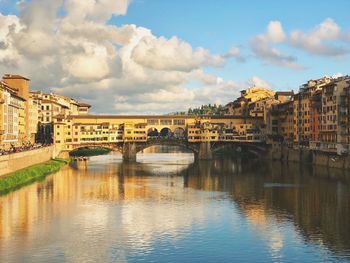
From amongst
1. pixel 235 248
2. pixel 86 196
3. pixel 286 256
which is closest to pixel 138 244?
pixel 235 248

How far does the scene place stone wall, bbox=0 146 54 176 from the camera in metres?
57.4

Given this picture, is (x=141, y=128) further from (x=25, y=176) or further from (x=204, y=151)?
(x=25, y=176)

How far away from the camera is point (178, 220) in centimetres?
3975

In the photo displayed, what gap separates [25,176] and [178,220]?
29.0 meters

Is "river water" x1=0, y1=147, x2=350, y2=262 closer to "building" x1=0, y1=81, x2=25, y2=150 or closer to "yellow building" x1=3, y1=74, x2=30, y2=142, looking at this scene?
"building" x1=0, y1=81, x2=25, y2=150

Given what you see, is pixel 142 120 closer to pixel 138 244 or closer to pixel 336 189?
pixel 336 189

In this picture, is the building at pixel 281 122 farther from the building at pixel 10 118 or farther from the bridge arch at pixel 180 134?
the building at pixel 10 118

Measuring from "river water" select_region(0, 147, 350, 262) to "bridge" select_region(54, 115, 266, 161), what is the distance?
39.4 meters

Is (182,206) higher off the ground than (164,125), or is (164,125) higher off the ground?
(164,125)

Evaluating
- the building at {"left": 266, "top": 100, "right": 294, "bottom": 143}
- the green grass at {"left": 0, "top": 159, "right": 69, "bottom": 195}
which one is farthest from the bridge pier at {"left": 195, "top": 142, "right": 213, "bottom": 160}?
the green grass at {"left": 0, "top": 159, "right": 69, "bottom": 195}

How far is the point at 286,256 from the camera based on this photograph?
29.9m

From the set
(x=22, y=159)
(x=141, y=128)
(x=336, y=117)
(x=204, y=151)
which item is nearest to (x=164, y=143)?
(x=141, y=128)

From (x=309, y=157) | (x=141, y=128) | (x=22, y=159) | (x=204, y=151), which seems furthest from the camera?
(x=141, y=128)

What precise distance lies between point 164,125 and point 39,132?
27612 mm
